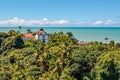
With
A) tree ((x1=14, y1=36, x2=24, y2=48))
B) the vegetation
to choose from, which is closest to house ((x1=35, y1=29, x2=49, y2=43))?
tree ((x1=14, y1=36, x2=24, y2=48))

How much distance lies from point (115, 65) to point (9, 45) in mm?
32315

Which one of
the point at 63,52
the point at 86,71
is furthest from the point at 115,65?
the point at 63,52

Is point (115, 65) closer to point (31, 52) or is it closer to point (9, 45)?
point (31, 52)

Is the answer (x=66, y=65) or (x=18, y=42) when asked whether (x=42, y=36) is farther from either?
(x=66, y=65)

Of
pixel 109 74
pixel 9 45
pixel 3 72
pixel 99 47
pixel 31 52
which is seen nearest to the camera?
pixel 109 74

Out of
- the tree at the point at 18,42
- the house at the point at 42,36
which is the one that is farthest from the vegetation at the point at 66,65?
the house at the point at 42,36

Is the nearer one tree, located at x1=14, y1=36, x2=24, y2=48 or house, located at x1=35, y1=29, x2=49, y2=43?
tree, located at x1=14, y1=36, x2=24, y2=48

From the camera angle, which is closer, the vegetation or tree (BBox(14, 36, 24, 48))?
the vegetation

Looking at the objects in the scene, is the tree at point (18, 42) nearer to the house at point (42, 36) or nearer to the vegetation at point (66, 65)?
the vegetation at point (66, 65)

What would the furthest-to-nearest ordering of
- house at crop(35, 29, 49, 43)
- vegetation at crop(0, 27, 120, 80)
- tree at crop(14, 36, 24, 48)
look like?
house at crop(35, 29, 49, 43) → tree at crop(14, 36, 24, 48) → vegetation at crop(0, 27, 120, 80)

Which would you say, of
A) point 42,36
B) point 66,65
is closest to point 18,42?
point 42,36

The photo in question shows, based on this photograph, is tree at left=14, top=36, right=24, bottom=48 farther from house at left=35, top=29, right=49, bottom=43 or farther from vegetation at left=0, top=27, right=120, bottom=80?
house at left=35, top=29, right=49, bottom=43

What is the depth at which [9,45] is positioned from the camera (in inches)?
2689

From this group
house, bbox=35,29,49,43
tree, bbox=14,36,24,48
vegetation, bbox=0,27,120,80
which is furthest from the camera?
house, bbox=35,29,49,43
